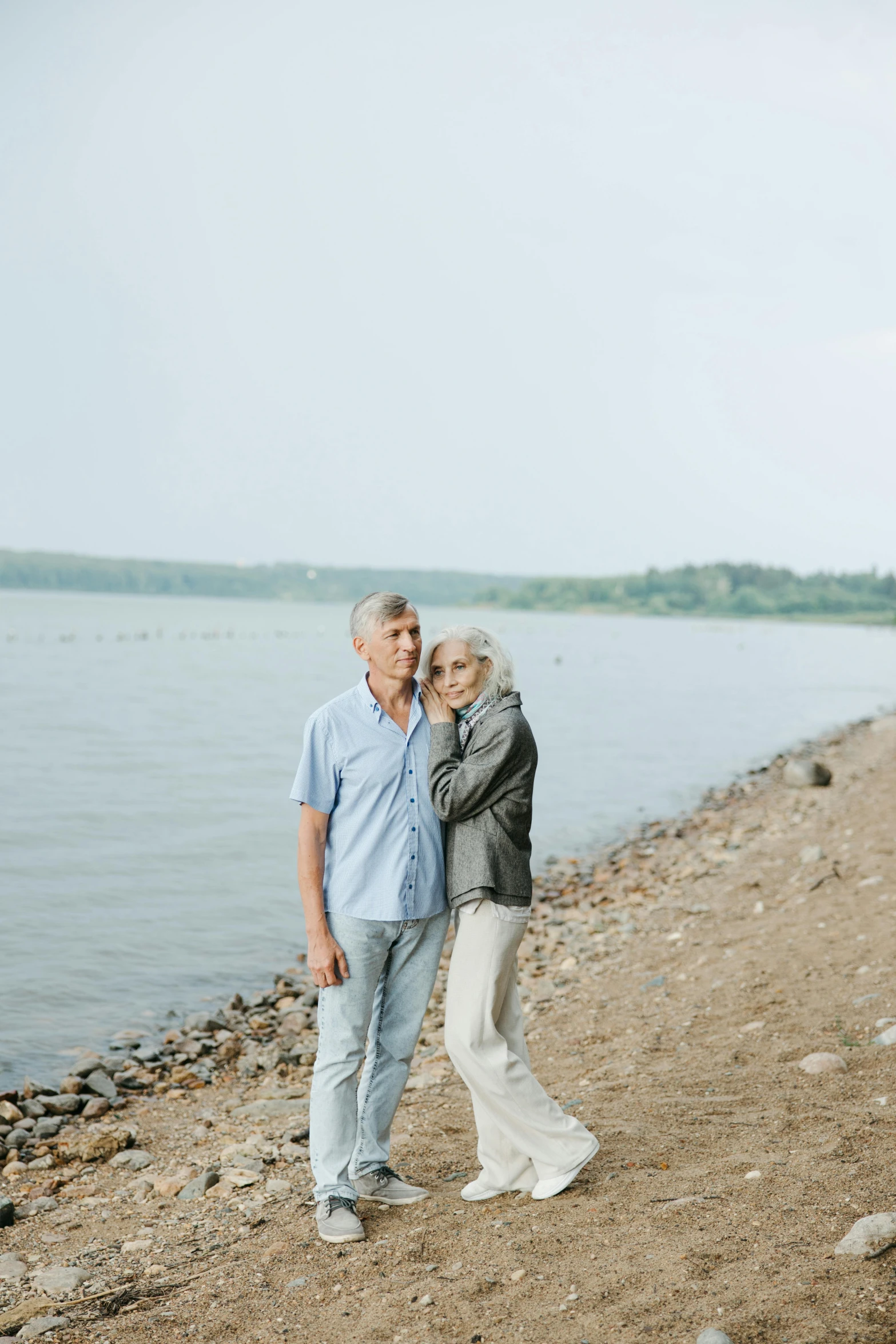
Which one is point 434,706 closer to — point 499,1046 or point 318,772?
point 318,772

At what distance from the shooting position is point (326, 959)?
14.3ft

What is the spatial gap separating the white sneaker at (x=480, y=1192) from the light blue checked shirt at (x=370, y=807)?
4.09 feet

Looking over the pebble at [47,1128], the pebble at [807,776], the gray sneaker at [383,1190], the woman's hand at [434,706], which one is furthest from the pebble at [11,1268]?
the pebble at [807,776]

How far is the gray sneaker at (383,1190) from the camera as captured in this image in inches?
186

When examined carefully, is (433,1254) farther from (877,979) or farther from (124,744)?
(124,744)

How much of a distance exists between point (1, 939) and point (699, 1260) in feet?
33.6

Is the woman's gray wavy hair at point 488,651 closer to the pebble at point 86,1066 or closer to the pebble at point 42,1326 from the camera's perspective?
A: the pebble at point 42,1326

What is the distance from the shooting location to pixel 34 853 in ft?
54.8

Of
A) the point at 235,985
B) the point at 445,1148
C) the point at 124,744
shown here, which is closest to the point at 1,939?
the point at 235,985

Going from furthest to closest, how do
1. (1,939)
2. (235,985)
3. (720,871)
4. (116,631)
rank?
1. (116,631)
2. (720,871)
3. (1,939)
4. (235,985)

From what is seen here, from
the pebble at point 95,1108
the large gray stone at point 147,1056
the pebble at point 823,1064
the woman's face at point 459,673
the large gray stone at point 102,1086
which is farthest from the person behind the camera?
the large gray stone at point 147,1056

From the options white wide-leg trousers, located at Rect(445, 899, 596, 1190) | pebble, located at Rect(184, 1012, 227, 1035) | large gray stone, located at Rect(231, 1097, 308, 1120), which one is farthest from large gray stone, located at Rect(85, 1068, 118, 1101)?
white wide-leg trousers, located at Rect(445, 899, 596, 1190)

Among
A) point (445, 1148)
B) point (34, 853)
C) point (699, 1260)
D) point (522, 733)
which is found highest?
point (522, 733)

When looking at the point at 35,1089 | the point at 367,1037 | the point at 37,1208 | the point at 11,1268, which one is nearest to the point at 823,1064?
the point at 367,1037
